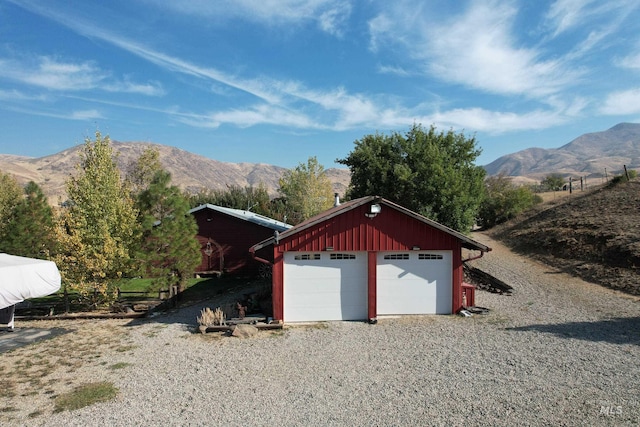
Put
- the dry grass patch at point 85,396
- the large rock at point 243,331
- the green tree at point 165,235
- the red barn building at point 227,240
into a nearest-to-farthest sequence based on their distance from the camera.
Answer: the dry grass patch at point 85,396 < the large rock at point 243,331 < the green tree at point 165,235 < the red barn building at point 227,240

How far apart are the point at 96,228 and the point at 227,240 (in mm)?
10013

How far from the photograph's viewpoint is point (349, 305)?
47.8ft

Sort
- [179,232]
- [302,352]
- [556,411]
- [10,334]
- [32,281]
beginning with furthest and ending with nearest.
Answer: [179,232], [10,334], [32,281], [302,352], [556,411]

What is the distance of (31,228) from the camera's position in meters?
19.2

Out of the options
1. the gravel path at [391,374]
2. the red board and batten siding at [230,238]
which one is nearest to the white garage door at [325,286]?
the gravel path at [391,374]

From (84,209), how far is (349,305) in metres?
10.5

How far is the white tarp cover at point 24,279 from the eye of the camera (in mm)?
11461

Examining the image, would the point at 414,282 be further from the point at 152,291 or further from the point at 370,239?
the point at 152,291

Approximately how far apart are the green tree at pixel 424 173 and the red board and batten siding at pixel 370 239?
11.0 m

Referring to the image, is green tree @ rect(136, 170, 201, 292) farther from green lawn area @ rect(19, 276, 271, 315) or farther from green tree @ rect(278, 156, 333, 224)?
green tree @ rect(278, 156, 333, 224)

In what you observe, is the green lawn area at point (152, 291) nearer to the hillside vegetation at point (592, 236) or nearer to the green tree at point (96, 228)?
the green tree at point (96, 228)

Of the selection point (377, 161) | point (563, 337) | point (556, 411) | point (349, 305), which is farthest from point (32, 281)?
point (377, 161)

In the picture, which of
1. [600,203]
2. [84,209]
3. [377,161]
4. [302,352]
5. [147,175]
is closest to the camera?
[302,352]

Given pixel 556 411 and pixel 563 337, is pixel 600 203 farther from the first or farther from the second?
pixel 556 411
